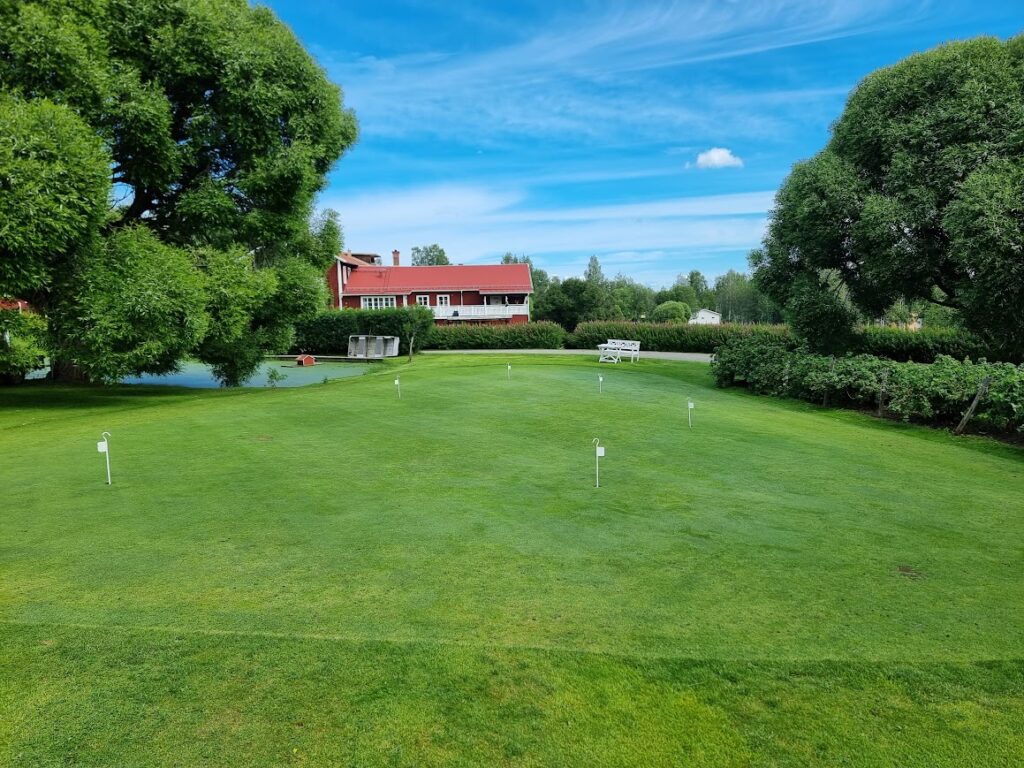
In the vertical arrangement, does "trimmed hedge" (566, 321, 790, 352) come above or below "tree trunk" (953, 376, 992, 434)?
above

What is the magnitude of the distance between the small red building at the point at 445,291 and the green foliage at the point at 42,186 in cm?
3933

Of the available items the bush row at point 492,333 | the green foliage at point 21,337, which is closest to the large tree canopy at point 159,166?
the green foliage at point 21,337

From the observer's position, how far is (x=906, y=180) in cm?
1541

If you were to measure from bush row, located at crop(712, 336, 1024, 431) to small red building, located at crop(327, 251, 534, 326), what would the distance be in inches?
1372

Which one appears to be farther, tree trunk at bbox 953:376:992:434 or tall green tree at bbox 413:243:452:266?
tall green tree at bbox 413:243:452:266

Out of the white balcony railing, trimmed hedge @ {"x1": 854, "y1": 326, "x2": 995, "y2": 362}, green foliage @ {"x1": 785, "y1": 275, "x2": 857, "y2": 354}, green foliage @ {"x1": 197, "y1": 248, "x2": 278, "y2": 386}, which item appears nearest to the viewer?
green foliage @ {"x1": 197, "y1": 248, "x2": 278, "y2": 386}

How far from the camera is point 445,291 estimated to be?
175 ft

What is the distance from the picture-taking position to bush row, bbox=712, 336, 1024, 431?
1065cm

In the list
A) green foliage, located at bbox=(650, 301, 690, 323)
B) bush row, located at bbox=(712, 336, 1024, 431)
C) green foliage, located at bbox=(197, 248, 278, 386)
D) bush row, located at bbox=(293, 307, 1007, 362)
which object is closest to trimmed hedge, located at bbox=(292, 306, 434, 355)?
bush row, located at bbox=(293, 307, 1007, 362)

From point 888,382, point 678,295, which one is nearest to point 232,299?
point 888,382

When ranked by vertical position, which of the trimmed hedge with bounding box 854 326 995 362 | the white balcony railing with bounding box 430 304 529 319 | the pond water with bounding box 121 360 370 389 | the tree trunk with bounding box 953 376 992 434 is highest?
the white balcony railing with bounding box 430 304 529 319

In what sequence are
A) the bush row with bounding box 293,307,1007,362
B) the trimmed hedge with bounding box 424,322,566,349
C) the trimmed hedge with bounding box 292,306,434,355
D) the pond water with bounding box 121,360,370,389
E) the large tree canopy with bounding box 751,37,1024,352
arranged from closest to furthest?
the large tree canopy with bounding box 751,37,1024,352, the pond water with bounding box 121,360,370,389, the trimmed hedge with bounding box 292,306,434,355, the bush row with bounding box 293,307,1007,362, the trimmed hedge with bounding box 424,322,566,349

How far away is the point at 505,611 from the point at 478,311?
161 feet

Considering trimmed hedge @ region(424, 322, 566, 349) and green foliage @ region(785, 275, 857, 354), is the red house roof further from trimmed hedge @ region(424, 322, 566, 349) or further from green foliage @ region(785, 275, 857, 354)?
green foliage @ region(785, 275, 857, 354)
